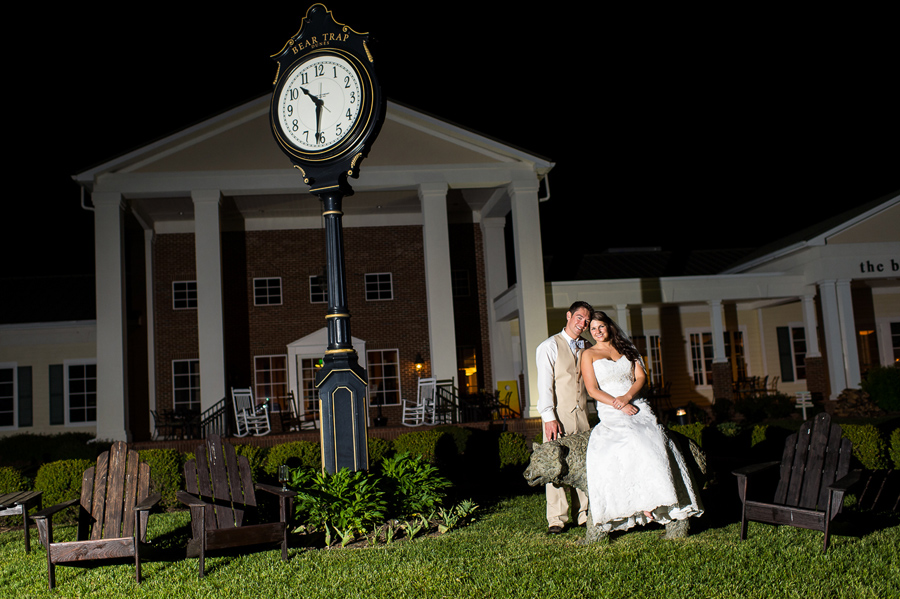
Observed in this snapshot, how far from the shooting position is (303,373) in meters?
20.2

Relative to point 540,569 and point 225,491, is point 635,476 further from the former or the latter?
point 225,491

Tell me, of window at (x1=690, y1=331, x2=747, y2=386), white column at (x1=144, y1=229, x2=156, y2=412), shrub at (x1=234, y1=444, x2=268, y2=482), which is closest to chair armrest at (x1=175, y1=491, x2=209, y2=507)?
shrub at (x1=234, y1=444, x2=268, y2=482)

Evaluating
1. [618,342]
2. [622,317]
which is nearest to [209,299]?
[622,317]

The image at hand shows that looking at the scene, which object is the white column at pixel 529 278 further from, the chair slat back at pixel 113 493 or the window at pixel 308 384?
the chair slat back at pixel 113 493

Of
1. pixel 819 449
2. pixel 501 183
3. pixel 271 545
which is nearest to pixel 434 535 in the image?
pixel 271 545

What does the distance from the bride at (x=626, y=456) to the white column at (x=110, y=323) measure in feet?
40.4

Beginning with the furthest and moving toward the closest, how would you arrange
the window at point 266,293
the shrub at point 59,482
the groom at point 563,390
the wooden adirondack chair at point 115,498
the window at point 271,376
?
the window at point 266,293, the window at point 271,376, the shrub at point 59,482, the groom at point 563,390, the wooden adirondack chair at point 115,498

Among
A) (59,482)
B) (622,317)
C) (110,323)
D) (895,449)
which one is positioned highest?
(110,323)

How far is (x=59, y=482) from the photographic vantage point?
855cm

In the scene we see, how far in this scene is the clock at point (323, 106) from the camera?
7.00 meters

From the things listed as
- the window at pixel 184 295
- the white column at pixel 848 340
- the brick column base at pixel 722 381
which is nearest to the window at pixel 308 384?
the window at pixel 184 295

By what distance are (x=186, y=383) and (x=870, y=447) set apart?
16497 millimetres

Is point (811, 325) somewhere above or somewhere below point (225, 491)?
above

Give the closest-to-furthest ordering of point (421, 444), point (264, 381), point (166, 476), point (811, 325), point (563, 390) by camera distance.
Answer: point (563, 390) < point (166, 476) < point (421, 444) < point (811, 325) < point (264, 381)
